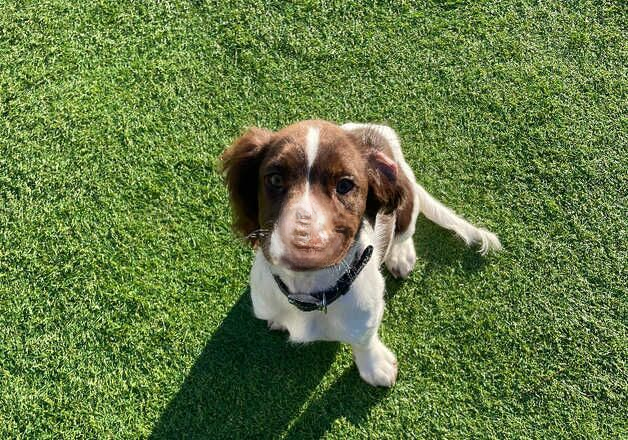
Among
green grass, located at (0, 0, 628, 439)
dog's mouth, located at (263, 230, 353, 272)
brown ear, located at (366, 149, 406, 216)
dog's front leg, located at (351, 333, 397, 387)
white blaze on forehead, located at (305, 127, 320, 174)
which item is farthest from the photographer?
green grass, located at (0, 0, 628, 439)

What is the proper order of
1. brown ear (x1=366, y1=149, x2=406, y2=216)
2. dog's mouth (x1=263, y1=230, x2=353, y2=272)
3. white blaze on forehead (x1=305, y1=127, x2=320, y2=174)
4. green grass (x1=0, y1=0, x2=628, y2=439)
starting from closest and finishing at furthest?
dog's mouth (x1=263, y1=230, x2=353, y2=272) → white blaze on forehead (x1=305, y1=127, x2=320, y2=174) → brown ear (x1=366, y1=149, x2=406, y2=216) → green grass (x1=0, y1=0, x2=628, y2=439)

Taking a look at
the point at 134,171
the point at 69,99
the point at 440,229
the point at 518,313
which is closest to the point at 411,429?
the point at 518,313

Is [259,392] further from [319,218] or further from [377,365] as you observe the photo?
[319,218]

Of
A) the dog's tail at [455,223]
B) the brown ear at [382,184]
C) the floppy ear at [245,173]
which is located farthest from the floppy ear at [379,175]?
the dog's tail at [455,223]

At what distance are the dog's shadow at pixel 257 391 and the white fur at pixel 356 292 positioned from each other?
0.12 meters

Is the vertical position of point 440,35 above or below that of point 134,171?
above

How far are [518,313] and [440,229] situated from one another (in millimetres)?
568

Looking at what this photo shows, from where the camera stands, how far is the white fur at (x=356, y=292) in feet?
6.74

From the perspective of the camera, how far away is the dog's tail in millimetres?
2916

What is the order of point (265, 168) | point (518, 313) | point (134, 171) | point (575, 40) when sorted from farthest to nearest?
point (575, 40) → point (134, 171) → point (518, 313) → point (265, 168)

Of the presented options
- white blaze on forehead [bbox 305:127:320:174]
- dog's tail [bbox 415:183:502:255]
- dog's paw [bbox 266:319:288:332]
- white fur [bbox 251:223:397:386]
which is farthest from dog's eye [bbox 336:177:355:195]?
dog's paw [bbox 266:319:288:332]

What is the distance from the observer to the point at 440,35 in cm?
349

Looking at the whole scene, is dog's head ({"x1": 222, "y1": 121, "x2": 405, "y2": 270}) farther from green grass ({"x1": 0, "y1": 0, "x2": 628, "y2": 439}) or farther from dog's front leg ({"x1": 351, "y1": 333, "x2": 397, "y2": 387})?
green grass ({"x1": 0, "y1": 0, "x2": 628, "y2": 439})

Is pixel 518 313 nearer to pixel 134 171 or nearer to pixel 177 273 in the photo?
pixel 177 273
